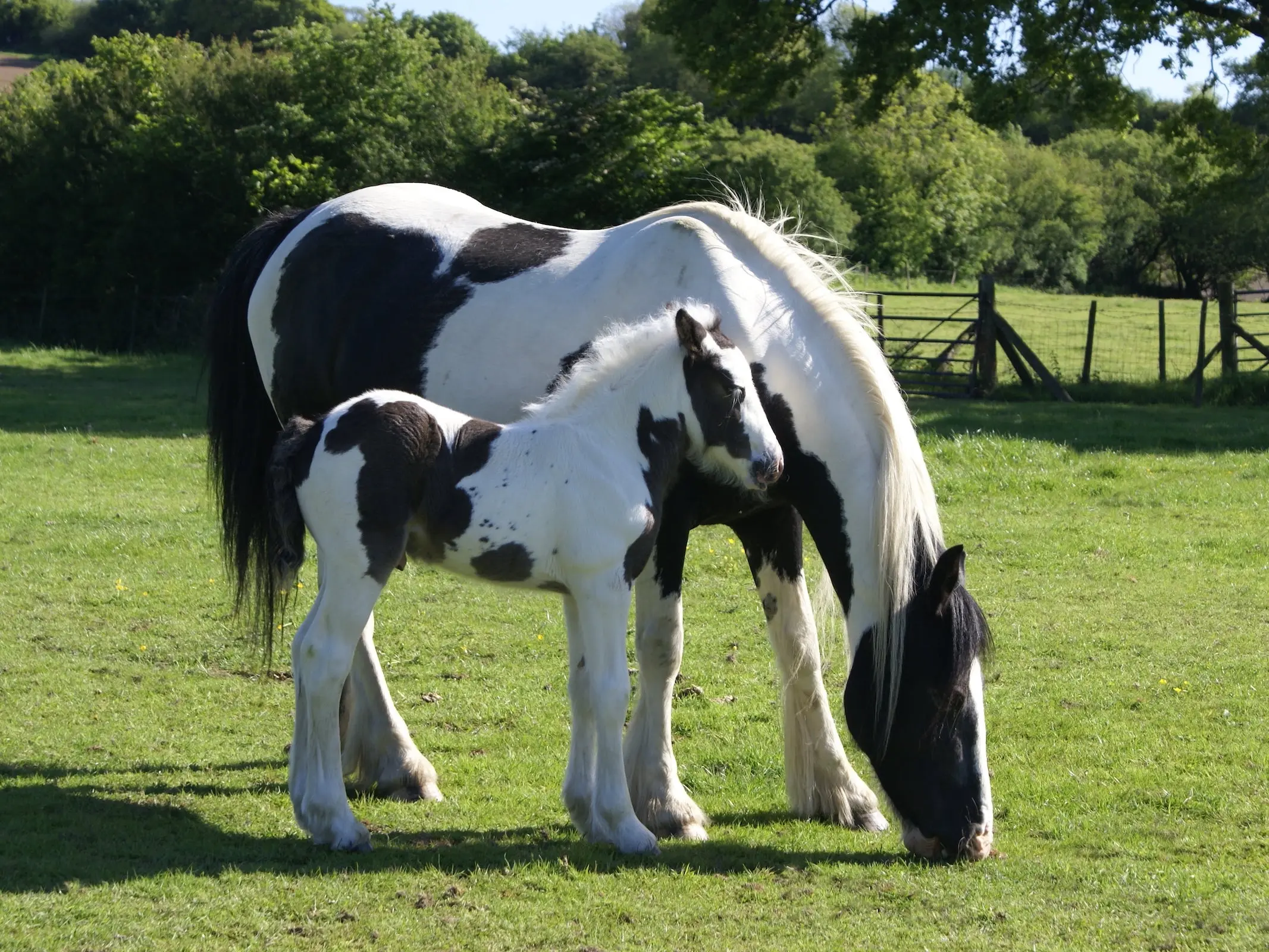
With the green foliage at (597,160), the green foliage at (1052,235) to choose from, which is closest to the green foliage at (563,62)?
the green foliage at (1052,235)

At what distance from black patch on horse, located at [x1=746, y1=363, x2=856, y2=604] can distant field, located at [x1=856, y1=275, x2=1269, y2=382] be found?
15.8m

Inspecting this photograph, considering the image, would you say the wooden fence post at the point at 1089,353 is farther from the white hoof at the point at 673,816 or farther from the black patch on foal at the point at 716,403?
the black patch on foal at the point at 716,403

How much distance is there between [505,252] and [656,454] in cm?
153

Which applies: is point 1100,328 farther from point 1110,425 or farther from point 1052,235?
point 1052,235

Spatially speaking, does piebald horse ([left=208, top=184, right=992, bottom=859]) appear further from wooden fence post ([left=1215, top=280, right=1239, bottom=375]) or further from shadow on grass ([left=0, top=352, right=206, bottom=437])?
wooden fence post ([left=1215, top=280, right=1239, bottom=375])

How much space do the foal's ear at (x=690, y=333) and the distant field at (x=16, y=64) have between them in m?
66.2

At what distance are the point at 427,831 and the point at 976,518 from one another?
22.8ft

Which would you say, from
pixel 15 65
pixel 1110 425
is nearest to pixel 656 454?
pixel 1110 425

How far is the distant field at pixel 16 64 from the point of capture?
6428cm

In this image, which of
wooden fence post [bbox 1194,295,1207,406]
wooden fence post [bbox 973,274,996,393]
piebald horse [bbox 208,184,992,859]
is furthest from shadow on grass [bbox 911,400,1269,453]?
piebald horse [bbox 208,184,992,859]

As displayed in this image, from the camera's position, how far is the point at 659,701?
515cm

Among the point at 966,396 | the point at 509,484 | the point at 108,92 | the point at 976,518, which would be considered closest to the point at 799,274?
the point at 509,484

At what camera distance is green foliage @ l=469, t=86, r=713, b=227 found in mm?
23266

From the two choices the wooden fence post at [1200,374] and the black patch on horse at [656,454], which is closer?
the black patch on horse at [656,454]
